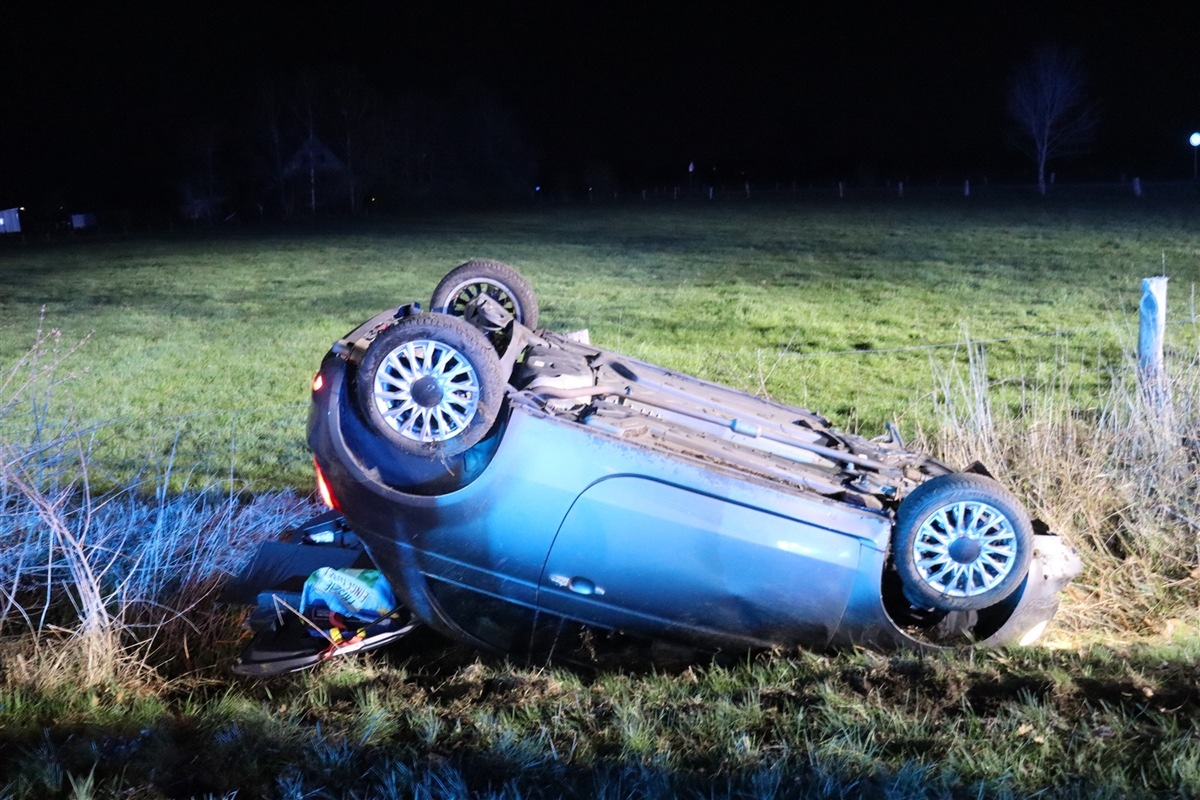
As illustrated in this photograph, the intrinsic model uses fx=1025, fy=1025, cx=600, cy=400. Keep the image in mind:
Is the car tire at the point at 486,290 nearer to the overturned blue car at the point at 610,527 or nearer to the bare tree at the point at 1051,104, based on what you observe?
the overturned blue car at the point at 610,527

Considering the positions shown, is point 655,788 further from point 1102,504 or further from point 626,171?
point 626,171

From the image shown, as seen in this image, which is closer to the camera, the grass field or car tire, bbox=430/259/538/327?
the grass field

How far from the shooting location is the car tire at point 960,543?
3.61 metres

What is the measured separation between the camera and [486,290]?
4926 mm

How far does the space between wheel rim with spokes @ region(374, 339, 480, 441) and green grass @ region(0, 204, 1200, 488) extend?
11.5ft

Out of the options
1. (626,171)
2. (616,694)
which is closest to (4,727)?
(616,694)

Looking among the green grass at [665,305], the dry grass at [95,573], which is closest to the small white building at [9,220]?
the green grass at [665,305]

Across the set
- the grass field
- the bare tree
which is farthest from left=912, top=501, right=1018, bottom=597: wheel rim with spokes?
the bare tree

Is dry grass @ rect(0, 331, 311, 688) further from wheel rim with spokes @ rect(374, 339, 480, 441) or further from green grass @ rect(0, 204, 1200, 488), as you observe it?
green grass @ rect(0, 204, 1200, 488)

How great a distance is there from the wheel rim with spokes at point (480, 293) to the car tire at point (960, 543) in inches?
84.6

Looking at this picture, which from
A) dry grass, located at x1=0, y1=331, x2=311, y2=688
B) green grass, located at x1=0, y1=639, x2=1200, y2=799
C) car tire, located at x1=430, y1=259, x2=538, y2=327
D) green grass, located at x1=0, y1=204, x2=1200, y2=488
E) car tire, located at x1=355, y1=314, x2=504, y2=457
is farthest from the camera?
green grass, located at x1=0, y1=204, x2=1200, y2=488

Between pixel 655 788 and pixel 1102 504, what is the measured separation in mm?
3496

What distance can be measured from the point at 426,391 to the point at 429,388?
0.05 ft

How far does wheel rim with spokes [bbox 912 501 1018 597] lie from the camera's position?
363cm
